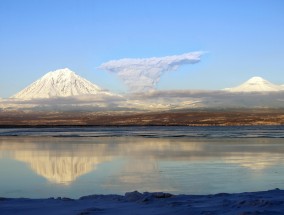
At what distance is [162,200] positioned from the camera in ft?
27.4

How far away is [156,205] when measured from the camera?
26.0 ft

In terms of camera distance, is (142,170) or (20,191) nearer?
(20,191)

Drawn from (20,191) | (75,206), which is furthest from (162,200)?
(20,191)

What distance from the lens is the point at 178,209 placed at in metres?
7.38

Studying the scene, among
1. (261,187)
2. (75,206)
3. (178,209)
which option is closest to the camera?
(178,209)

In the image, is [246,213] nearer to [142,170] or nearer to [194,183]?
[194,183]

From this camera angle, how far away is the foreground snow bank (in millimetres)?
7250

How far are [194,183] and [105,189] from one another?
233 cm

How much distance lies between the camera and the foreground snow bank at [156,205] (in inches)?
285

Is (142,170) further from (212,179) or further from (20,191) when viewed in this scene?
(20,191)

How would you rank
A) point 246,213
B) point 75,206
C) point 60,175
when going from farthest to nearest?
point 60,175, point 75,206, point 246,213

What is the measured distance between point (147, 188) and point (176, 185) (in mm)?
864

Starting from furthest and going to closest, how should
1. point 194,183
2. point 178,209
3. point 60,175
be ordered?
point 60,175, point 194,183, point 178,209

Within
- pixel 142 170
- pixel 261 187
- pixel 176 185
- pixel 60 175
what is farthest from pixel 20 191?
pixel 261 187
